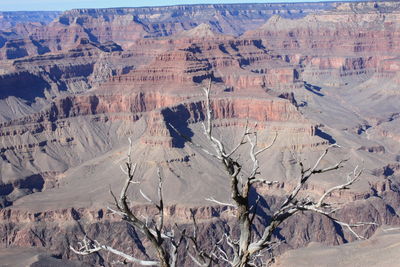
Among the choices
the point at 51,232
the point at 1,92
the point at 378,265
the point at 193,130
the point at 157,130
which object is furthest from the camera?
the point at 1,92

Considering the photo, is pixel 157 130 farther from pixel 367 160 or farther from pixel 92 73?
pixel 92 73

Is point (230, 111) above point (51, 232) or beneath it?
above

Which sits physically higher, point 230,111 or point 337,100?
point 230,111

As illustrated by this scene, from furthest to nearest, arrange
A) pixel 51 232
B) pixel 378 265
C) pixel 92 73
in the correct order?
1. pixel 92 73
2. pixel 51 232
3. pixel 378 265

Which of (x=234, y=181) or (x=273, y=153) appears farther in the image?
(x=273, y=153)

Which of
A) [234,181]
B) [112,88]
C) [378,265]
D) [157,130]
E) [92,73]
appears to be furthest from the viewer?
[92,73]

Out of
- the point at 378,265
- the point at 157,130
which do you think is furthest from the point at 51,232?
the point at 378,265

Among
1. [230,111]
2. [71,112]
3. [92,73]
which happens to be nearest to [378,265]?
[230,111]

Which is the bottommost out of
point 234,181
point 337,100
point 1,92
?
point 337,100

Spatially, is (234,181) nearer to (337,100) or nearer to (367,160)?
(367,160)
